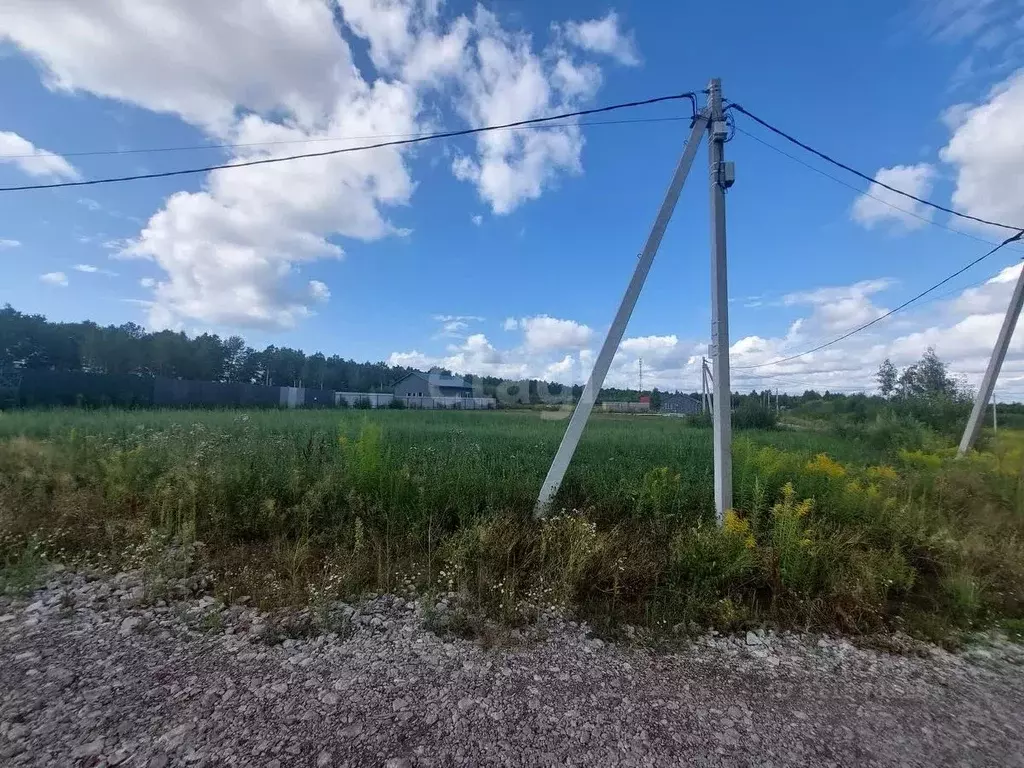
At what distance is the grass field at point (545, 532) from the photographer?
139 inches

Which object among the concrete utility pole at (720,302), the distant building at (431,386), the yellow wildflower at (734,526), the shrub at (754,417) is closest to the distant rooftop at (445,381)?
the distant building at (431,386)

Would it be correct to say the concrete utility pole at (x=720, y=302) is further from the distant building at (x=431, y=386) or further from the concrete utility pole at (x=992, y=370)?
the distant building at (x=431, y=386)

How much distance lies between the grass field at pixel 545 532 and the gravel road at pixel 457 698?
16.9 inches

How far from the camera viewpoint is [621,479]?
5629 mm

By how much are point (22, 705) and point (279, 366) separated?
51.6 metres

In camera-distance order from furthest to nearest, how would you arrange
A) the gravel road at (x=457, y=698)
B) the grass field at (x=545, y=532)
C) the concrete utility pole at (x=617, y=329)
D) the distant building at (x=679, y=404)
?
1. the distant building at (x=679, y=404)
2. the concrete utility pole at (x=617, y=329)
3. the grass field at (x=545, y=532)
4. the gravel road at (x=457, y=698)

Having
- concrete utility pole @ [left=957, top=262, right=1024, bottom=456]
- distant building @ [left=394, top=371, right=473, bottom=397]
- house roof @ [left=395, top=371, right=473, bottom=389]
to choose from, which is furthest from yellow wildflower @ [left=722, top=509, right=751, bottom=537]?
house roof @ [left=395, top=371, right=473, bottom=389]

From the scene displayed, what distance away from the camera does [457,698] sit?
94.0 inches

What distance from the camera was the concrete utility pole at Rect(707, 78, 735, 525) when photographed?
Result: 4574 millimetres

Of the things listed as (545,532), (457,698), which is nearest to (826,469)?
(545,532)

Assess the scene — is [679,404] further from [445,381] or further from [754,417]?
[445,381]

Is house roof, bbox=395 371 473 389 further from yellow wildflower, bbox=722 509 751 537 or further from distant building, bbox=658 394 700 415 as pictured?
yellow wildflower, bbox=722 509 751 537

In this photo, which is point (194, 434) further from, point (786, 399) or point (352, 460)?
point (786, 399)

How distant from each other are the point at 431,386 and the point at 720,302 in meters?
37.4
